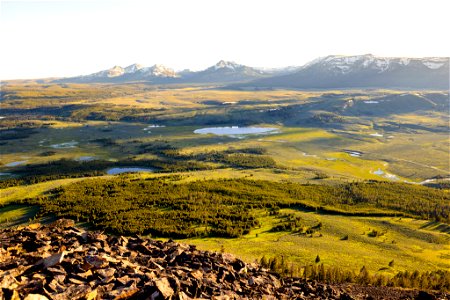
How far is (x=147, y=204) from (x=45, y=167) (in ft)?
238

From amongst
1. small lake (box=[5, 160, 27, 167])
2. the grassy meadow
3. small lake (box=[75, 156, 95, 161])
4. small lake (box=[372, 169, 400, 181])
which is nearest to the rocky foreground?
the grassy meadow

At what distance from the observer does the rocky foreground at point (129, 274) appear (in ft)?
92.6

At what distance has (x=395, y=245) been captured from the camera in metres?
66.8

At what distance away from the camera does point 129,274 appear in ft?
104

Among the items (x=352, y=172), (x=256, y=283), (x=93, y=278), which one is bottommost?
(x=352, y=172)

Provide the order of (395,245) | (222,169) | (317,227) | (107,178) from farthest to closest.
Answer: (222,169) → (107,178) → (317,227) → (395,245)

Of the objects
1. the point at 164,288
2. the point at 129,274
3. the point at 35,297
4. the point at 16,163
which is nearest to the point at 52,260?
the point at 129,274

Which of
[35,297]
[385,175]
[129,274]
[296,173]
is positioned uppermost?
[35,297]

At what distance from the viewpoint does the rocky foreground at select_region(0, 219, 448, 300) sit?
28234mm

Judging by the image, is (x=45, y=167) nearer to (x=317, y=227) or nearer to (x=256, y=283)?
(x=317, y=227)

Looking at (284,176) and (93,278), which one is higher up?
(93,278)

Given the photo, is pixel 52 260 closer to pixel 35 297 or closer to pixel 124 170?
pixel 35 297

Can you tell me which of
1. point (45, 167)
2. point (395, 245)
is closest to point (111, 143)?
point (45, 167)

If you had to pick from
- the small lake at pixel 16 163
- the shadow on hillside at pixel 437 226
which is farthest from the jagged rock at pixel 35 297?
the small lake at pixel 16 163
